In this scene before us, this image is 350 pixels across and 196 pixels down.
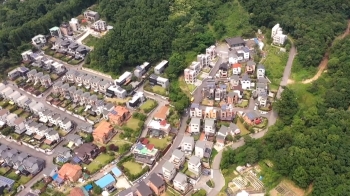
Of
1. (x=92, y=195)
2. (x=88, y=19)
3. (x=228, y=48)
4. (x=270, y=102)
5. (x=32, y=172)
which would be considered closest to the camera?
(x=92, y=195)

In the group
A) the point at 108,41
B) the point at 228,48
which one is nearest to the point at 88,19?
the point at 108,41

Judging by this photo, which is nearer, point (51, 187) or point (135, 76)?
point (51, 187)

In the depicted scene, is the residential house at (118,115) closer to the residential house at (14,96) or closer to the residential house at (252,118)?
the residential house at (14,96)

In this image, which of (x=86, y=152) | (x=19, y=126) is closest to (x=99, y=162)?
(x=86, y=152)

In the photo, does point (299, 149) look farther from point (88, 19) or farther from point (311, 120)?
point (88, 19)

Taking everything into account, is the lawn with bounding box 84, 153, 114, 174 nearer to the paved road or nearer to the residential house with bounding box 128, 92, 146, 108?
the residential house with bounding box 128, 92, 146, 108

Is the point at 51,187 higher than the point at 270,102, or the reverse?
the point at 270,102
